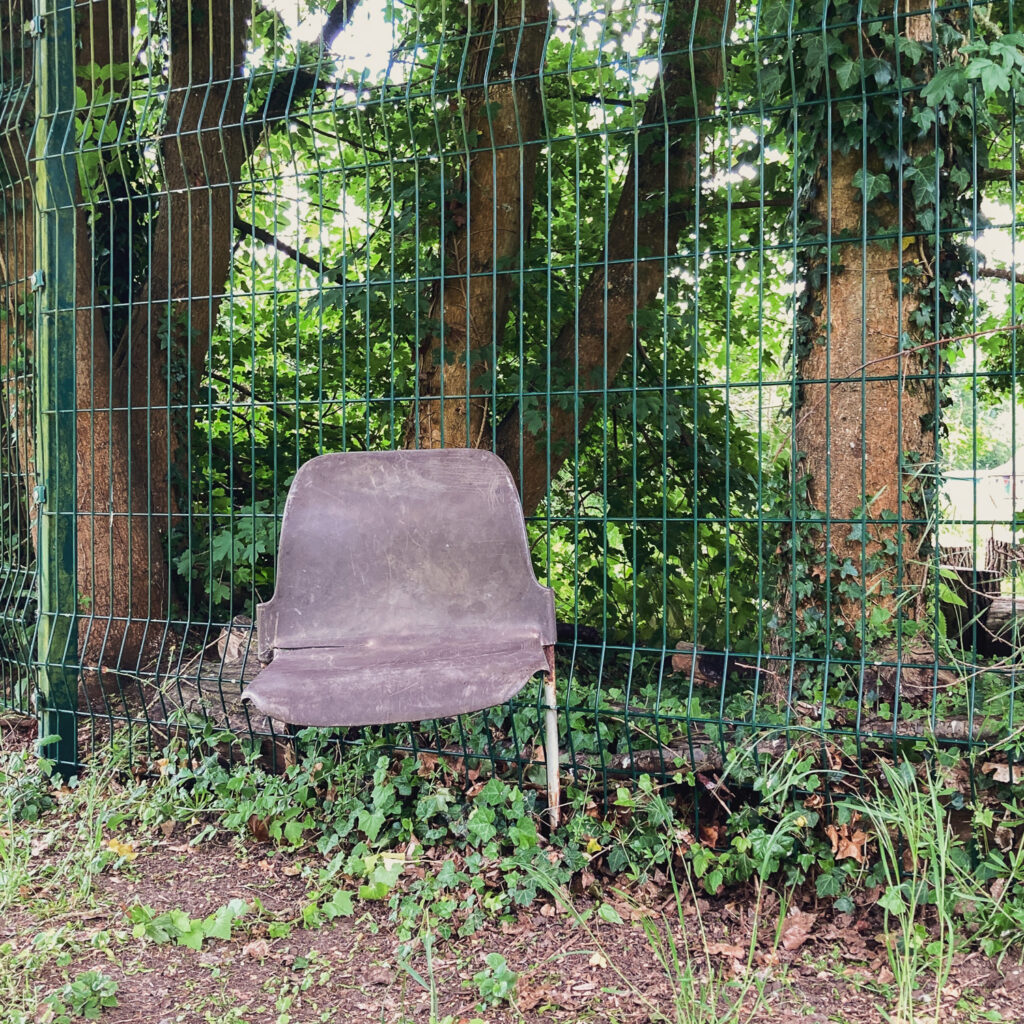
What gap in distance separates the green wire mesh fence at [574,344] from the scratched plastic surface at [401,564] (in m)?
0.22

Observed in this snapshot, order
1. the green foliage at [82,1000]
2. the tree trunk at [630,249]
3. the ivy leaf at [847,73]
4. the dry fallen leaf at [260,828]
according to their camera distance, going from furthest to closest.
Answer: the tree trunk at [630,249] < the dry fallen leaf at [260,828] < the ivy leaf at [847,73] < the green foliage at [82,1000]

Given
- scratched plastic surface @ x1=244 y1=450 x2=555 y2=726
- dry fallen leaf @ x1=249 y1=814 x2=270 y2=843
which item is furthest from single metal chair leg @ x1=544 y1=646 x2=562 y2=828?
dry fallen leaf @ x1=249 y1=814 x2=270 y2=843

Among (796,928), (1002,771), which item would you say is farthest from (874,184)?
(796,928)

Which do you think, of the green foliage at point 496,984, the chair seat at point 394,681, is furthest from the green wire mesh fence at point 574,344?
the green foliage at point 496,984

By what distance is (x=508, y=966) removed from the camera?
2408 millimetres

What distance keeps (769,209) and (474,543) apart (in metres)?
2.26

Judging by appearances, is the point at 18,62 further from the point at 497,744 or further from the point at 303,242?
the point at 497,744

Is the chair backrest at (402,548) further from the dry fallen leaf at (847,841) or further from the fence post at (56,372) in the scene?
the fence post at (56,372)

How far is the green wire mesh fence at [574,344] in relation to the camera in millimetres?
2785

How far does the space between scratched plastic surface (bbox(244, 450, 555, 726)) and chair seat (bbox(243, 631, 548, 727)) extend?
0.02 meters

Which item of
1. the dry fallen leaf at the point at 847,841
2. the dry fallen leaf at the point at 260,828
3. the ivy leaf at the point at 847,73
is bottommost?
the dry fallen leaf at the point at 260,828

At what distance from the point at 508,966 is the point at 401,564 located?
1.16m

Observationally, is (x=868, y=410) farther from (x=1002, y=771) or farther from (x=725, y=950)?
(x=725, y=950)

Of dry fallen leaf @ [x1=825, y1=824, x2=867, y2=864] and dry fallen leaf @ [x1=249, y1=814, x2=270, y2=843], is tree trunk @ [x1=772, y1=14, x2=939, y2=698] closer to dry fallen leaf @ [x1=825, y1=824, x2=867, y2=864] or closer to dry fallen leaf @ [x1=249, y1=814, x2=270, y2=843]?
dry fallen leaf @ [x1=825, y1=824, x2=867, y2=864]
